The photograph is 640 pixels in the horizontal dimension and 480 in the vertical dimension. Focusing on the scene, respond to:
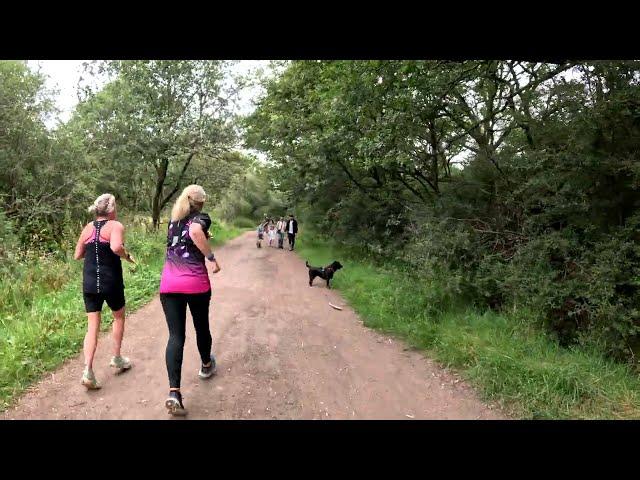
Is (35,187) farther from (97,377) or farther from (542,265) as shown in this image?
(542,265)

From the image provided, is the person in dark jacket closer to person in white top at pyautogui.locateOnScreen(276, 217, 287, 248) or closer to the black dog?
person in white top at pyautogui.locateOnScreen(276, 217, 287, 248)

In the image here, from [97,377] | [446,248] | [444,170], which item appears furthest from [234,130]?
[97,377]

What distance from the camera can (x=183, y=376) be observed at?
14.2 feet

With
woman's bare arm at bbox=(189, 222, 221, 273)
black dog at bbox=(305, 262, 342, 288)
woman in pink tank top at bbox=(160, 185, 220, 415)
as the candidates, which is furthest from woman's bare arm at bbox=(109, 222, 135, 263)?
black dog at bbox=(305, 262, 342, 288)

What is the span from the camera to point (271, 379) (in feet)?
14.5

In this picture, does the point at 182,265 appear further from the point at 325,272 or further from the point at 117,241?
the point at 325,272

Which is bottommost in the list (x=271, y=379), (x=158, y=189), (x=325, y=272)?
(x=271, y=379)

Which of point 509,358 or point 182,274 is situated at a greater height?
point 182,274

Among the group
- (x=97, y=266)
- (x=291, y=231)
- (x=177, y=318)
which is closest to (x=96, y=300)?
(x=97, y=266)

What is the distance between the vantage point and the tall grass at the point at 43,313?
13.8 feet

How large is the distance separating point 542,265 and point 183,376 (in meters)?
5.09

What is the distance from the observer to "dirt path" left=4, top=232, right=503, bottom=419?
12.3ft

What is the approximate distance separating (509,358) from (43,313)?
638 centimetres

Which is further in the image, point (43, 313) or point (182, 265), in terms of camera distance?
point (43, 313)
